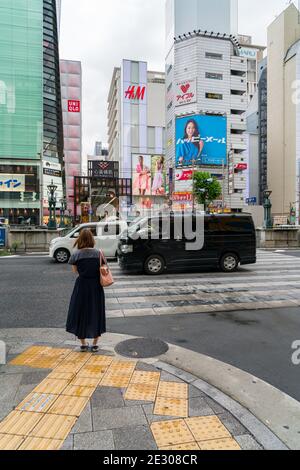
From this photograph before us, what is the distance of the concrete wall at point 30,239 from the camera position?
865 inches

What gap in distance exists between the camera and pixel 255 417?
3527 millimetres

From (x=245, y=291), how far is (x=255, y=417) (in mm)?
6351

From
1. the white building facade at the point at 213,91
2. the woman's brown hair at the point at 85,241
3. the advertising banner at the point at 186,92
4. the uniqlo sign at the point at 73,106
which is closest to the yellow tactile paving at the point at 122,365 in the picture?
the woman's brown hair at the point at 85,241

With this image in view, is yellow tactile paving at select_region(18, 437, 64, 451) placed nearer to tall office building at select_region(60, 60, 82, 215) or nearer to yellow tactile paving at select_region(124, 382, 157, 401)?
yellow tactile paving at select_region(124, 382, 157, 401)

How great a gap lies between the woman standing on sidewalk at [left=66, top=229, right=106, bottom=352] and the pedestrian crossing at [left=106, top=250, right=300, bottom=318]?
6.97ft

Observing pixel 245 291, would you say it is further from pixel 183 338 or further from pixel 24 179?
pixel 24 179

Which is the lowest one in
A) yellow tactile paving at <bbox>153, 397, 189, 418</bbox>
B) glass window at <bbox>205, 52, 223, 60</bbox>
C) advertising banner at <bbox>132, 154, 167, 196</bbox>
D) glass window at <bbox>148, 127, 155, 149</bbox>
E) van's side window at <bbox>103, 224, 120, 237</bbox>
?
yellow tactile paving at <bbox>153, 397, 189, 418</bbox>

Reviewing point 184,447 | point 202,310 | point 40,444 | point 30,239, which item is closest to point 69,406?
point 40,444

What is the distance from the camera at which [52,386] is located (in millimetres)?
4102

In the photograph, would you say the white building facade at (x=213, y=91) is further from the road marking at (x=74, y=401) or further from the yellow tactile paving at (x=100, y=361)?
the road marking at (x=74, y=401)

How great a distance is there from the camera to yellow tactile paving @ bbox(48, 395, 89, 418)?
354 centimetres

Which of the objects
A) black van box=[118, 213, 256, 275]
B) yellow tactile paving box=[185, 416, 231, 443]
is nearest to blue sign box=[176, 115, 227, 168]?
black van box=[118, 213, 256, 275]

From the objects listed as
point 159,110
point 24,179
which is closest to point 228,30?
point 159,110

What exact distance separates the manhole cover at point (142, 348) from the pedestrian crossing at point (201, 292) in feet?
5.37
